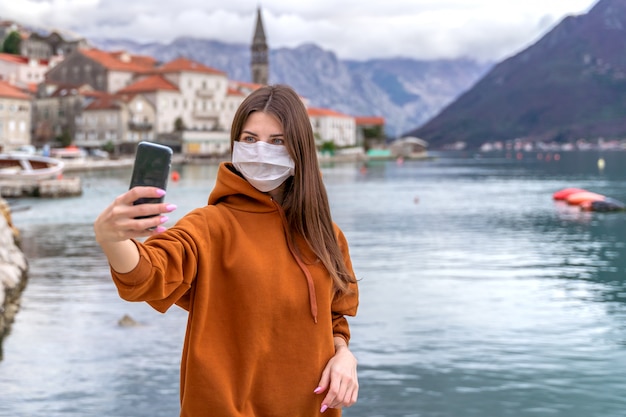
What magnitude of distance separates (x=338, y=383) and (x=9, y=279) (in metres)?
18.0

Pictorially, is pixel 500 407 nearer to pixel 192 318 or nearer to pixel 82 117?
pixel 192 318

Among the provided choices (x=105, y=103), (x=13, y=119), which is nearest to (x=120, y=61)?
(x=105, y=103)

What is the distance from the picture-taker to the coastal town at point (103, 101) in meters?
105

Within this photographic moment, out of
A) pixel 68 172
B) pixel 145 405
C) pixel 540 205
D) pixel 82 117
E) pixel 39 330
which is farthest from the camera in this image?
pixel 82 117

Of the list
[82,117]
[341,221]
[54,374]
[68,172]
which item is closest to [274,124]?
[54,374]

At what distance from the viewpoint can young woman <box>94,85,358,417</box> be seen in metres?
2.66

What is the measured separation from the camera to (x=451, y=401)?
12172 millimetres

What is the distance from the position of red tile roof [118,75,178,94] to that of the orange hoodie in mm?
114485

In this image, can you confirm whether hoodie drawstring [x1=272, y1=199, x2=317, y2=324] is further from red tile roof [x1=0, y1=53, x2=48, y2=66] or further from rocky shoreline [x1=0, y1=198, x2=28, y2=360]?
red tile roof [x1=0, y1=53, x2=48, y2=66]

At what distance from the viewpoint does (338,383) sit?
278cm

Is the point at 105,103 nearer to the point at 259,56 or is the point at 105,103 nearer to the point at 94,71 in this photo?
the point at 94,71

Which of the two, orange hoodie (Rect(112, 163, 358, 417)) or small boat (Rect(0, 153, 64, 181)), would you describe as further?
small boat (Rect(0, 153, 64, 181))

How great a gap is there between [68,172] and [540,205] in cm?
5081

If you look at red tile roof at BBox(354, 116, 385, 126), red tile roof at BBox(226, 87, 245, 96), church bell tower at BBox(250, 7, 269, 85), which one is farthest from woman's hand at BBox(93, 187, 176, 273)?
red tile roof at BBox(354, 116, 385, 126)
